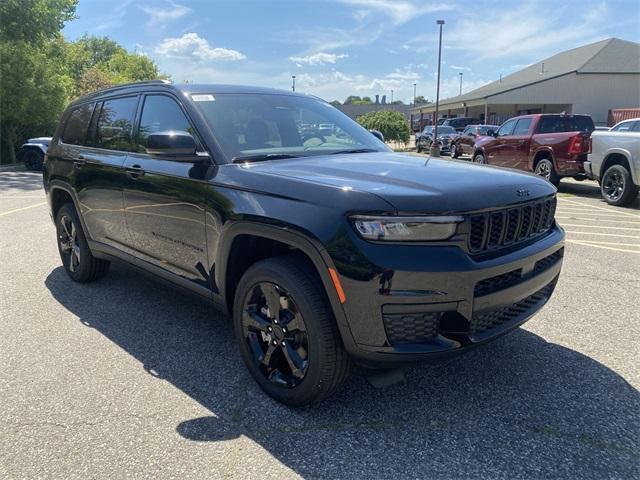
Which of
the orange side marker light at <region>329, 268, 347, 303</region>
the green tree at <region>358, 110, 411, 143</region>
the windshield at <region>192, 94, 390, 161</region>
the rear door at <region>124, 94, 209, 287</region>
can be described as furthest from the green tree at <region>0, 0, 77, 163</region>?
the orange side marker light at <region>329, 268, 347, 303</region>

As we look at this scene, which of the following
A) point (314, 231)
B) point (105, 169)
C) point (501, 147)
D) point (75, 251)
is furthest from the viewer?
point (501, 147)

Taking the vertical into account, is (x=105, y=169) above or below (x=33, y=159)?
above

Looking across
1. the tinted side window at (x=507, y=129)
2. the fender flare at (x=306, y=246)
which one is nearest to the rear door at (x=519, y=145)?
the tinted side window at (x=507, y=129)

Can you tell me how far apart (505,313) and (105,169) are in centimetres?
328

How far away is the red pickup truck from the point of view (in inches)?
455

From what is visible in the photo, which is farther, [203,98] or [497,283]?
[203,98]

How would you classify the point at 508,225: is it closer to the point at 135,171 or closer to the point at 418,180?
the point at 418,180

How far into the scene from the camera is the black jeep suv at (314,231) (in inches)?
94.0

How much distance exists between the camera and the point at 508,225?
8.86 feet

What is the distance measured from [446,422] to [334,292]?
98cm

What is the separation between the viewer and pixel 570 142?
456 inches

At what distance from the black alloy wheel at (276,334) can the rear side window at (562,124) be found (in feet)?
38.1

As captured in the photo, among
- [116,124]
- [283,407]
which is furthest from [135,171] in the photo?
[283,407]

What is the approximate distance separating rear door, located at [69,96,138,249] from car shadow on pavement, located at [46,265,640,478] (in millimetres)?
995
